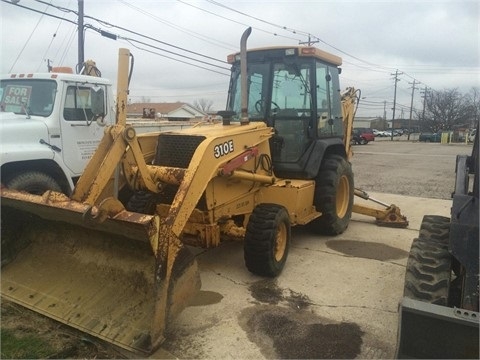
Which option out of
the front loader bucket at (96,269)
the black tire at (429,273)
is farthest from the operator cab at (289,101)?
the front loader bucket at (96,269)

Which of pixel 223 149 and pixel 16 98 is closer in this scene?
pixel 223 149

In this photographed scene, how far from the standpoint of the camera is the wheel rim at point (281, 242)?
494 centimetres

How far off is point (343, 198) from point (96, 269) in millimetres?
4396

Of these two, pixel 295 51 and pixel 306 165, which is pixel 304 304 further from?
pixel 295 51

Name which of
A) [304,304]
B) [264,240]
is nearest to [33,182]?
[264,240]

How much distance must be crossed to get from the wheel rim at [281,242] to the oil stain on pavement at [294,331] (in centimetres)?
62

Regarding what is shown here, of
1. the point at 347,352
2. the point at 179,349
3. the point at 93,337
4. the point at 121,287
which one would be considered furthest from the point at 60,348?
the point at 347,352

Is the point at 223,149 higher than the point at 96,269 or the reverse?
higher

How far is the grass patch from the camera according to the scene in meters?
3.21

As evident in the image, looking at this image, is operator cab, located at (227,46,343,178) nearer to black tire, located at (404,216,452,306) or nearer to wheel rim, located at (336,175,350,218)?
wheel rim, located at (336,175,350,218)

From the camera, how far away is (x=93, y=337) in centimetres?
337

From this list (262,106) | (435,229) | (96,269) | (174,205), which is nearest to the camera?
(174,205)

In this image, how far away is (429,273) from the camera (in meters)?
3.04

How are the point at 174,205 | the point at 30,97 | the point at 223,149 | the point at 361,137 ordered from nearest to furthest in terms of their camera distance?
the point at 174,205 → the point at 223,149 → the point at 30,97 → the point at 361,137
